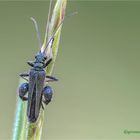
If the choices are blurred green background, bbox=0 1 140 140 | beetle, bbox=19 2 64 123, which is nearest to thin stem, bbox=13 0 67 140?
beetle, bbox=19 2 64 123

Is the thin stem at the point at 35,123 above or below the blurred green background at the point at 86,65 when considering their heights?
below

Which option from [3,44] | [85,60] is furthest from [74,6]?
→ [3,44]

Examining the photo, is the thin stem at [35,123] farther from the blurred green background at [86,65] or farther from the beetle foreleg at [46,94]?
the blurred green background at [86,65]

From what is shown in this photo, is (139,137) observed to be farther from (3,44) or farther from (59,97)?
(3,44)

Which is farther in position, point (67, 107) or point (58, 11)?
point (67, 107)

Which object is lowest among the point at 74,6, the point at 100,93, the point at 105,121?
the point at 105,121

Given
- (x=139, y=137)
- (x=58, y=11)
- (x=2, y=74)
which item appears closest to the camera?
(x=58, y=11)

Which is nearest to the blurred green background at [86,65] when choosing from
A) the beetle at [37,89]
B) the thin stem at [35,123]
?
the beetle at [37,89]

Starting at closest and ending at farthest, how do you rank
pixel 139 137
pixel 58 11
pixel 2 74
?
pixel 58 11 → pixel 139 137 → pixel 2 74
